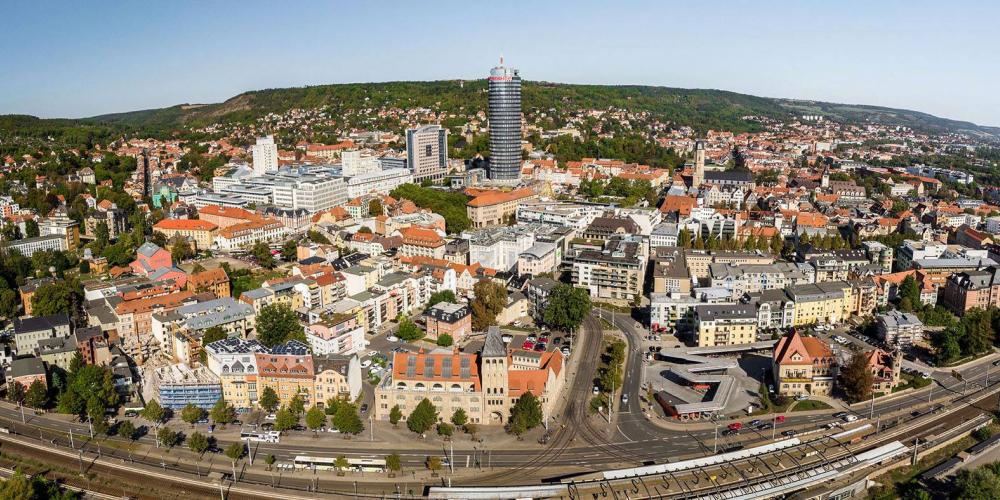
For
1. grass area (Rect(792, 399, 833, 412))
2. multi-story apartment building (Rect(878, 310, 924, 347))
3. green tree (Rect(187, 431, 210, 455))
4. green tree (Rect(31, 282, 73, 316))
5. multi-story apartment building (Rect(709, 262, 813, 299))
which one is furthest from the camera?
multi-story apartment building (Rect(709, 262, 813, 299))

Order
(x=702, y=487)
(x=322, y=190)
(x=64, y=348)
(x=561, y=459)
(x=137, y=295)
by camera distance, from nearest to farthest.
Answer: (x=702, y=487) → (x=561, y=459) → (x=64, y=348) → (x=137, y=295) → (x=322, y=190)

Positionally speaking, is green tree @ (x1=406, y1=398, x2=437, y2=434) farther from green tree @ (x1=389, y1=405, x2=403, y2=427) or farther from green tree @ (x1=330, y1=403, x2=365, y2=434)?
green tree @ (x1=330, y1=403, x2=365, y2=434)

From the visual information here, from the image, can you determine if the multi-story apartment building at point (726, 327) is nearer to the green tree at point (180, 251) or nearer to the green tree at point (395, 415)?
the green tree at point (395, 415)

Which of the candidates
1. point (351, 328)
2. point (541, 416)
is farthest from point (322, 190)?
point (541, 416)

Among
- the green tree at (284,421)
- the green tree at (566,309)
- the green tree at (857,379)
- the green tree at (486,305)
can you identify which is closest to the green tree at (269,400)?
the green tree at (284,421)

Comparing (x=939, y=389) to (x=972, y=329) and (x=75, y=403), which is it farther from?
(x=75, y=403)

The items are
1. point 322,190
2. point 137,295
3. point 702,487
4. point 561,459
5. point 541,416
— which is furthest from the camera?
point 322,190

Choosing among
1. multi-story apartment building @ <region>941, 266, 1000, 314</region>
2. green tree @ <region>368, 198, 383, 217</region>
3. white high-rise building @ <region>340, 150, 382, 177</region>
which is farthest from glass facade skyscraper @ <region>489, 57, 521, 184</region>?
multi-story apartment building @ <region>941, 266, 1000, 314</region>

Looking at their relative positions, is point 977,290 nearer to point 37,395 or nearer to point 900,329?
point 900,329
